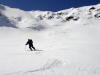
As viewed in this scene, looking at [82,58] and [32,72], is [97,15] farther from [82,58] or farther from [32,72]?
[32,72]

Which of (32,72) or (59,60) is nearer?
(32,72)

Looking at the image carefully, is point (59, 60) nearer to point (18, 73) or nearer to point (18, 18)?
point (18, 73)

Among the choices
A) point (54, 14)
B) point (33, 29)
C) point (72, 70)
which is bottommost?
point (72, 70)

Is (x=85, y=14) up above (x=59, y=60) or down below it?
above

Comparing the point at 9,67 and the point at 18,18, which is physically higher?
the point at 18,18

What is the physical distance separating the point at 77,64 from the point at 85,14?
45.1 meters

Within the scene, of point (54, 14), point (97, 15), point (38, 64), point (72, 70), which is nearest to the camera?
point (72, 70)

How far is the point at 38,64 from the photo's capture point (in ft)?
30.9

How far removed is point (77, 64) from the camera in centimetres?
945

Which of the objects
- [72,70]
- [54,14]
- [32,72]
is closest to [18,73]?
[32,72]

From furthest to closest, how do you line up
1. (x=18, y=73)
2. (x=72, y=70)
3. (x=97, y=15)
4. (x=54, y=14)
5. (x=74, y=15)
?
(x=54, y=14) → (x=74, y=15) → (x=97, y=15) → (x=72, y=70) → (x=18, y=73)

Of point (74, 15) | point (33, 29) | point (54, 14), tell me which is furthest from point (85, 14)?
point (33, 29)

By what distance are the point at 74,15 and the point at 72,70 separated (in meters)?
45.1

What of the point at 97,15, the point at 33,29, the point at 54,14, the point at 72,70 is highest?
the point at 54,14
